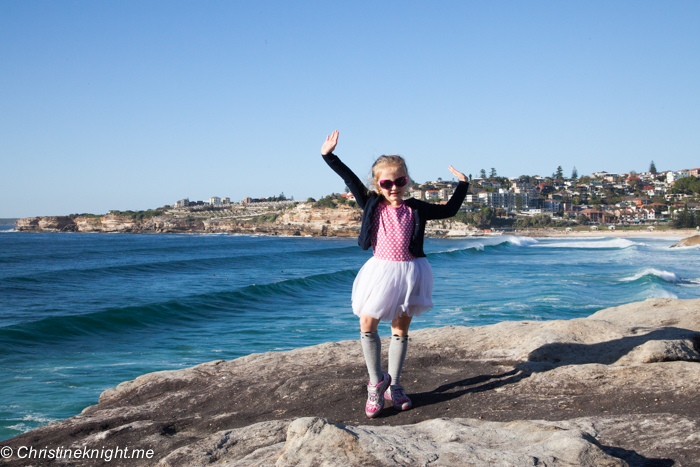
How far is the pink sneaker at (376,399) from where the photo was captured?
3318 mm

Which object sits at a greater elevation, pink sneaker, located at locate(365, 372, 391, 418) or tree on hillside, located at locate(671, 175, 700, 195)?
tree on hillside, located at locate(671, 175, 700, 195)

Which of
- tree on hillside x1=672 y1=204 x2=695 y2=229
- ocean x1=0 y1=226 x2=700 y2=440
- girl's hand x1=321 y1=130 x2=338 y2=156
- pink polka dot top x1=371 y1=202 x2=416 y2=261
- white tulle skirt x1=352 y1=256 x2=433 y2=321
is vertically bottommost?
ocean x1=0 y1=226 x2=700 y2=440

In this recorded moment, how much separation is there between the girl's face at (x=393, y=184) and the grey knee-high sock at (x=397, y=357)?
3.23 feet

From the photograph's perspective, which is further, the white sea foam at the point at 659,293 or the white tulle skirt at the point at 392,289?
the white sea foam at the point at 659,293

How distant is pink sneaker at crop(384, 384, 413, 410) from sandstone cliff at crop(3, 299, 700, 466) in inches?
2.6

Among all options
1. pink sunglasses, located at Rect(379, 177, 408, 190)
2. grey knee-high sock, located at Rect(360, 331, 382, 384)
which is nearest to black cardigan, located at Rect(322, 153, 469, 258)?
pink sunglasses, located at Rect(379, 177, 408, 190)

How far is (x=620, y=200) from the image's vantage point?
437 feet

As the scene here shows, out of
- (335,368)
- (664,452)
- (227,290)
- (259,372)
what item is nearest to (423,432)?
(664,452)

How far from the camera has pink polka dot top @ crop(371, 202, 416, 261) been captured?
341 cm

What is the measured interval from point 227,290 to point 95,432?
56.1ft

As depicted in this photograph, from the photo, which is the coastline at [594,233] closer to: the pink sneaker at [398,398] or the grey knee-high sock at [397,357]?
the grey knee-high sock at [397,357]

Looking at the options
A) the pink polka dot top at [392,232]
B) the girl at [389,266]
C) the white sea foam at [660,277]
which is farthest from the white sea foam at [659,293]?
the pink polka dot top at [392,232]

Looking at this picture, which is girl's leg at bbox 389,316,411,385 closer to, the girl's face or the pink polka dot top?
the pink polka dot top

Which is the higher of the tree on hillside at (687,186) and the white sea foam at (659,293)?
the tree on hillside at (687,186)
